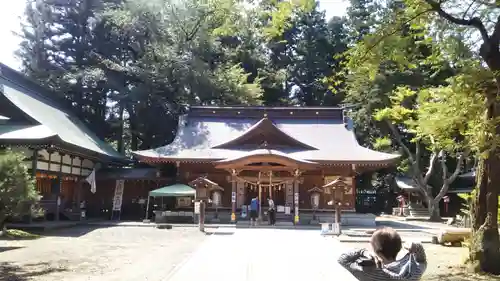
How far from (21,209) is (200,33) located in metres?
21.6

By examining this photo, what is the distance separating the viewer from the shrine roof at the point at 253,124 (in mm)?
23531

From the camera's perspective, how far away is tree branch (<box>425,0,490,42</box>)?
7731mm

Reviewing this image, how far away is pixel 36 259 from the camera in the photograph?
34.6ft

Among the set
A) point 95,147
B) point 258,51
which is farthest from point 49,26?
point 258,51

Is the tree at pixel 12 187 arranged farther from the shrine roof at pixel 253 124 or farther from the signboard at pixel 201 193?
the shrine roof at pixel 253 124

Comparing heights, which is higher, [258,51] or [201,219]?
[258,51]

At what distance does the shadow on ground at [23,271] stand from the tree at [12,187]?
133 inches

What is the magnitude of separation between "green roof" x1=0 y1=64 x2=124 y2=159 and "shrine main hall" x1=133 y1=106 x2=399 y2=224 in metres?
3.37

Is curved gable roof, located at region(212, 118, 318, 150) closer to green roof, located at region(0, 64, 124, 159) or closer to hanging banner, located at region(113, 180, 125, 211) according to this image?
hanging banner, located at region(113, 180, 125, 211)

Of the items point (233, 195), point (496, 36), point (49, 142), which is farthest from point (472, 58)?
point (49, 142)

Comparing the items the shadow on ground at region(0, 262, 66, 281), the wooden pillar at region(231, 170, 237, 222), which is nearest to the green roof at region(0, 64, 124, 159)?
the wooden pillar at region(231, 170, 237, 222)

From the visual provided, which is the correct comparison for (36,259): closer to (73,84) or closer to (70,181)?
(70,181)

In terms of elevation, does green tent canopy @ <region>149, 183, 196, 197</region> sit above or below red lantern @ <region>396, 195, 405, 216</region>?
above

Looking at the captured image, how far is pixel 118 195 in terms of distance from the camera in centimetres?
2452
